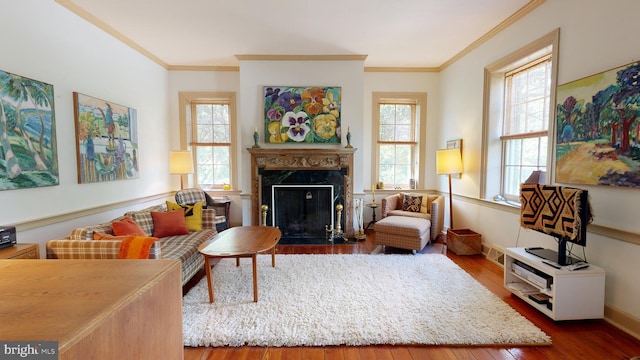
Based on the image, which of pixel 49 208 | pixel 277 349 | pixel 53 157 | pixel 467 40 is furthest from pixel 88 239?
pixel 467 40

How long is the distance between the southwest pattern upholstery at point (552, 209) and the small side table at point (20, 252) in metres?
4.22

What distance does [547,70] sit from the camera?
118 inches

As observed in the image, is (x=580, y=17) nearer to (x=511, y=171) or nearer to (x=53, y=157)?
(x=511, y=171)

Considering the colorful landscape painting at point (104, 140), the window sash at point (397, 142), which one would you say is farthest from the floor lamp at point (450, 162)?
the colorful landscape painting at point (104, 140)

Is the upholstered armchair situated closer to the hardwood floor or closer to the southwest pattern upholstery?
the southwest pattern upholstery

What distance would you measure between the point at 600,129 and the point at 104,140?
5159 mm

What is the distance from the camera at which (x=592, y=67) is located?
92.1 inches

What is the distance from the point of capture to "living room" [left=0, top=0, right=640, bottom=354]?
2211 mm

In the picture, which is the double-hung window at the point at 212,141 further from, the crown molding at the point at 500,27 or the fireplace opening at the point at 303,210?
the crown molding at the point at 500,27

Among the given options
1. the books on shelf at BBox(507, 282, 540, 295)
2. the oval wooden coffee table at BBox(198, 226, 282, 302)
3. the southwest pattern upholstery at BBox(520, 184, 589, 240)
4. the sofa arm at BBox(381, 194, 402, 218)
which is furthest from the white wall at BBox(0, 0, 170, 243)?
the southwest pattern upholstery at BBox(520, 184, 589, 240)

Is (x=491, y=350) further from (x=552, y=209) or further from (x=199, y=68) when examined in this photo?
(x=199, y=68)

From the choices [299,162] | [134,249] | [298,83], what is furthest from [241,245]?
[298,83]

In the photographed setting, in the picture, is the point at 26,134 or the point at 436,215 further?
the point at 436,215

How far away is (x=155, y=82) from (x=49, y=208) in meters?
2.65
